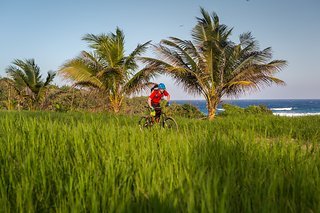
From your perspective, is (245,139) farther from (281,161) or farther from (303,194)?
(303,194)

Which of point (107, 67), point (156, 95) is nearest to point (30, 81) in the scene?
point (107, 67)

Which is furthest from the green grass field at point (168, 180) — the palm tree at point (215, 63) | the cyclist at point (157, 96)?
the palm tree at point (215, 63)

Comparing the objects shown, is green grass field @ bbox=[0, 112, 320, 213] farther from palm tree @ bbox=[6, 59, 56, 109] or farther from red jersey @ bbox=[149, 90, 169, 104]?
palm tree @ bbox=[6, 59, 56, 109]

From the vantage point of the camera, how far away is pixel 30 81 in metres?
19.5

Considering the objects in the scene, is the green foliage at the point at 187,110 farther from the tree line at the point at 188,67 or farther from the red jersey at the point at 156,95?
the red jersey at the point at 156,95

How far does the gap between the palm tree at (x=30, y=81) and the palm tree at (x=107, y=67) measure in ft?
14.8

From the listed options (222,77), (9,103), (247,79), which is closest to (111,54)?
(222,77)

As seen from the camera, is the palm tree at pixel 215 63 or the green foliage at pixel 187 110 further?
the green foliage at pixel 187 110

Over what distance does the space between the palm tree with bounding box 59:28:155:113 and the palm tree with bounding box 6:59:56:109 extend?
4.50 m

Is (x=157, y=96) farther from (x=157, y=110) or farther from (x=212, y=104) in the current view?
(x=212, y=104)

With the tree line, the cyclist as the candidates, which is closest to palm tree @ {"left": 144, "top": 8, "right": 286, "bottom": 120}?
the tree line

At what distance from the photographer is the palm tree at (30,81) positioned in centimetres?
1941

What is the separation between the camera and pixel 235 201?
2.00 m

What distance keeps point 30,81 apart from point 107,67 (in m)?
6.44
